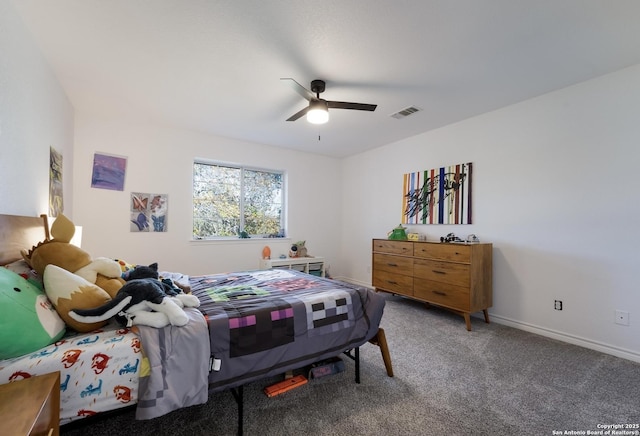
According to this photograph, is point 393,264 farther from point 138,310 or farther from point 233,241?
point 138,310

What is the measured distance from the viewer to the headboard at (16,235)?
142 centimetres

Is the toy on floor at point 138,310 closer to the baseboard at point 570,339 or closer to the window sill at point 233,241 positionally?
the window sill at point 233,241

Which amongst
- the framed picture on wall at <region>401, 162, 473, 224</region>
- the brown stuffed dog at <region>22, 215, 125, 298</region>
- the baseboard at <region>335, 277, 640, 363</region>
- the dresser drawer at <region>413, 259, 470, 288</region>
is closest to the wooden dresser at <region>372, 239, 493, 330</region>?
the dresser drawer at <region>413, 259, 470, 288</region>

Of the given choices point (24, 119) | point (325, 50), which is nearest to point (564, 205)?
point (325, 50)

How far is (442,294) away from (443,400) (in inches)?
61.7

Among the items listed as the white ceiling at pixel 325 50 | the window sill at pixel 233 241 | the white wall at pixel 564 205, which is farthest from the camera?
the window sill at pixel 233 241

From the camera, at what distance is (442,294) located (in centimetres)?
316

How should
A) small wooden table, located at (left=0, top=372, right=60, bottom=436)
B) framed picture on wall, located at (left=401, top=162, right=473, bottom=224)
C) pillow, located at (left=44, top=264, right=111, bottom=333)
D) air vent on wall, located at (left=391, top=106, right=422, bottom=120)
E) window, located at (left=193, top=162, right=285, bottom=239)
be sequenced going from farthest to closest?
window, located at (left=193, top=162, right=285, bottom=239), framed picture on wall, located at (left=401, top=162, right=473, bottom=224), air vent on wall, located at (left=391, top=106, right=422, bottom=120), pillow, located at (left=44, top=264, right=111, bottom=333), small wooden table, located at (left=0, top=372, right=60, bottom=436)

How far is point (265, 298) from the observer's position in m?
1.87

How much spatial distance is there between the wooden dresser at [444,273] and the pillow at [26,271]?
11.0 feet

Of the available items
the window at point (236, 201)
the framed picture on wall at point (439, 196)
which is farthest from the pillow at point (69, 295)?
the framed picture on wall at point (439, 196)

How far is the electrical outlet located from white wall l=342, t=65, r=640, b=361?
3 cm

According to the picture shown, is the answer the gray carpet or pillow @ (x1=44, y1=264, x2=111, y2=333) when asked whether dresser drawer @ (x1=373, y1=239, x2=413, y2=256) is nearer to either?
the gray carpet

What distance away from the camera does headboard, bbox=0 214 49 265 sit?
1.42m
